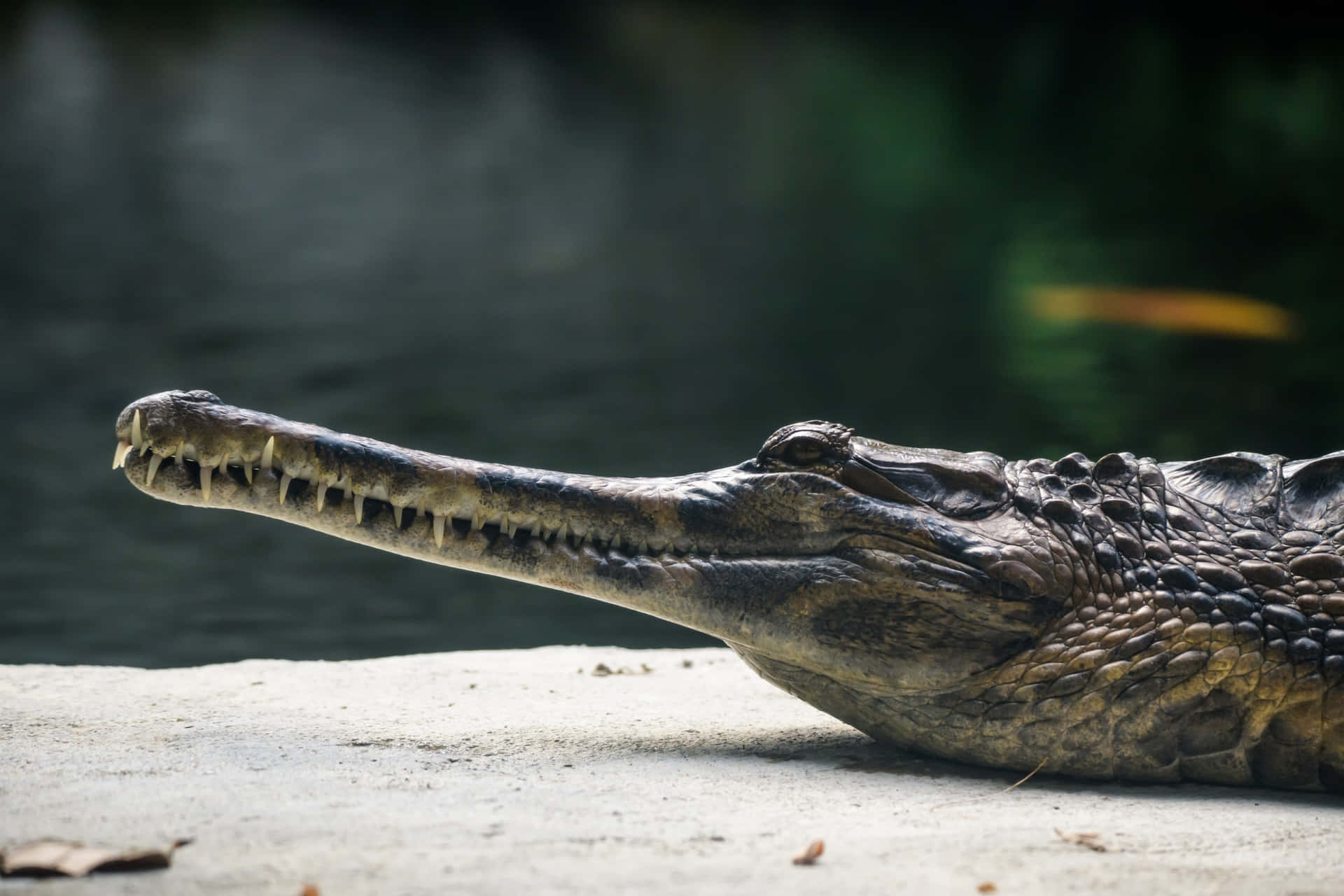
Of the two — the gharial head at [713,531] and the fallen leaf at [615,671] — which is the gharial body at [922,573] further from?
the fallen leaf at [615,671]

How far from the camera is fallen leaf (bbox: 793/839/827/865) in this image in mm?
1696

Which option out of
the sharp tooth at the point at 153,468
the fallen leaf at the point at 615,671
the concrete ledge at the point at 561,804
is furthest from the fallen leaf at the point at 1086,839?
the sharp tooth at the point at 153,468

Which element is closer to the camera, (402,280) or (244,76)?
(244,76)

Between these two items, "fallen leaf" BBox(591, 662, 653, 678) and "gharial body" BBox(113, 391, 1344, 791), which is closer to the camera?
"gharial body" BBox(113, 391, 1344, 791)

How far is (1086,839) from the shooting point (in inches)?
74.6

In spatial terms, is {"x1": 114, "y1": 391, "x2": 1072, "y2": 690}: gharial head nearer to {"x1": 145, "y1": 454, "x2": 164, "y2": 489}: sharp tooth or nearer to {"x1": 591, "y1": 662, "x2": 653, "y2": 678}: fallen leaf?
{"x1": 145, "y1": 454, "x2": 164, "y2": 489}: sharp tooth

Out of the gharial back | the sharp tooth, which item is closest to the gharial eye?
the gharial back

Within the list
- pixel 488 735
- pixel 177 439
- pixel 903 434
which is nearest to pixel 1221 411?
pixel 903 434

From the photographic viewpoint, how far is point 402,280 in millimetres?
10344

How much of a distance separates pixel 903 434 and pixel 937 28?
4.28m

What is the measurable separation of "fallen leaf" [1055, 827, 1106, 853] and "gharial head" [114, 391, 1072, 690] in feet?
1.58

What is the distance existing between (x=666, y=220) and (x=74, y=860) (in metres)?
9.73

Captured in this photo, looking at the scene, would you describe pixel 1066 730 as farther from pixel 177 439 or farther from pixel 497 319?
pixel 497 319

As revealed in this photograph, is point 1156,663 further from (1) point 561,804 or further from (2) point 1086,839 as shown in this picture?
(1) point 561,804
